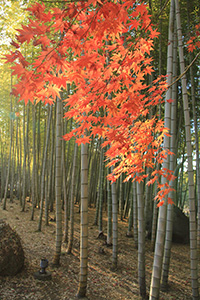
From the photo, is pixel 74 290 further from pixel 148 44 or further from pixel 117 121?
pixel 148 44

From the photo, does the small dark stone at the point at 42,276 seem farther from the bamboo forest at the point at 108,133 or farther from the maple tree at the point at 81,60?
the maple tree at the point at 81,60

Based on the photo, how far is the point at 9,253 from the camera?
280cm

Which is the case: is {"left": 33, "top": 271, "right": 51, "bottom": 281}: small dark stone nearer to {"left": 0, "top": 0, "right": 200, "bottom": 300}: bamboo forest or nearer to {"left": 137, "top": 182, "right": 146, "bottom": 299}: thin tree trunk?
{"left": 0, "top": 0, "right": 200, "bottom": 300}: bamboo forest

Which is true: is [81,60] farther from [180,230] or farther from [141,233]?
[180,230]

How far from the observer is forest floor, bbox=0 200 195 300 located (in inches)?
105

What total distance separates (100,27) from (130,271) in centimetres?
347

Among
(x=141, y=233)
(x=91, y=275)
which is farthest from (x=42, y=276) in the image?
(x=141, y=233)

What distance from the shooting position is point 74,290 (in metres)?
2.80

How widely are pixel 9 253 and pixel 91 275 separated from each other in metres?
1.23

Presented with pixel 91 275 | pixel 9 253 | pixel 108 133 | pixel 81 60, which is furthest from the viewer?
pixel 91 275

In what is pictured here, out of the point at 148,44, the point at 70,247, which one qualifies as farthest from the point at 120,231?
the point at 148,44

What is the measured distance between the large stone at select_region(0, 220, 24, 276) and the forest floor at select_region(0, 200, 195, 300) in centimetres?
9

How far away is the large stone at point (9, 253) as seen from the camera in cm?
275

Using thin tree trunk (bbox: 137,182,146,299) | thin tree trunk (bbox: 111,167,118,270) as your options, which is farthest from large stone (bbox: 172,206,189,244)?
thin tree trunk (bbox: 137,182,146,299)
